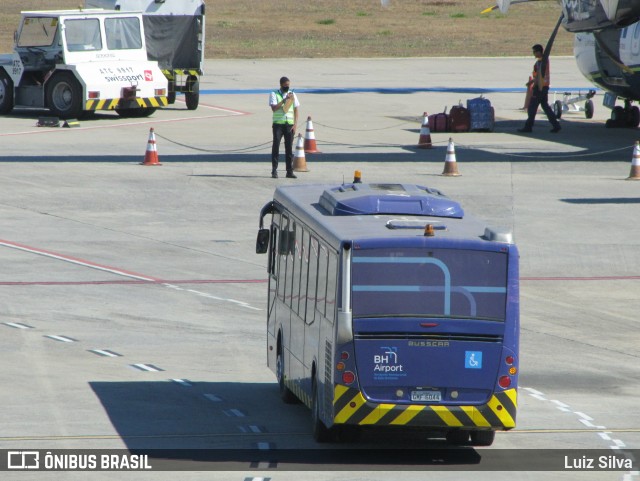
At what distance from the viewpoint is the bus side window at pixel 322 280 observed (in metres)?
12.7

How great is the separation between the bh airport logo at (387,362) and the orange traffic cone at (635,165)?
809 inches

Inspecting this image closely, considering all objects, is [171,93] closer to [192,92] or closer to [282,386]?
[192,92]

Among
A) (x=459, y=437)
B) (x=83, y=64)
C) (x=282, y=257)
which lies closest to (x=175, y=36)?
(x=83, y=64)

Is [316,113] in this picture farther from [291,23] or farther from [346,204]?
[291,23]

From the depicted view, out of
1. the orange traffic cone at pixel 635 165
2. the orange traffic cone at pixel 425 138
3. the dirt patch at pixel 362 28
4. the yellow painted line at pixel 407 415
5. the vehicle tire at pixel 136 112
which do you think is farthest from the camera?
the dirt patch at pixel 362 28

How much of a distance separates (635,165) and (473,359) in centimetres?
2040

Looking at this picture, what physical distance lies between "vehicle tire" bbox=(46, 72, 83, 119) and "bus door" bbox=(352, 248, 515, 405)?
95.8ft

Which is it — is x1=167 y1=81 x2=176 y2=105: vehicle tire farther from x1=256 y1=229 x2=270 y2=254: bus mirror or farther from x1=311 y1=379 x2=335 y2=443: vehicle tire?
x1=311 y1=379 x2=335 y2=443: vehicle tire

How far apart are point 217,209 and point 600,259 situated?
27.2ft

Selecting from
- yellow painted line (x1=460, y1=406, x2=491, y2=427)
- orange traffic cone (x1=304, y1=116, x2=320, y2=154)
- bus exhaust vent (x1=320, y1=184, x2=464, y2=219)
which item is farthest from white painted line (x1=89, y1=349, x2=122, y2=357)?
orange traffic cone (x1=304, y1=116, x2=320, y2=154)

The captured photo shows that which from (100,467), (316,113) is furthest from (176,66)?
(100,467)

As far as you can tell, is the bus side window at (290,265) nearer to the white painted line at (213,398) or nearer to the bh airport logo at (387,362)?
the white painted line at (213,398)

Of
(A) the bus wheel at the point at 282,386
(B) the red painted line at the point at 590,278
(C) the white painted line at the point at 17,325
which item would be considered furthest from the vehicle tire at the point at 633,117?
(A) the bus wheel at the point at 282,386

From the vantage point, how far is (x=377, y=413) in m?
11.9
